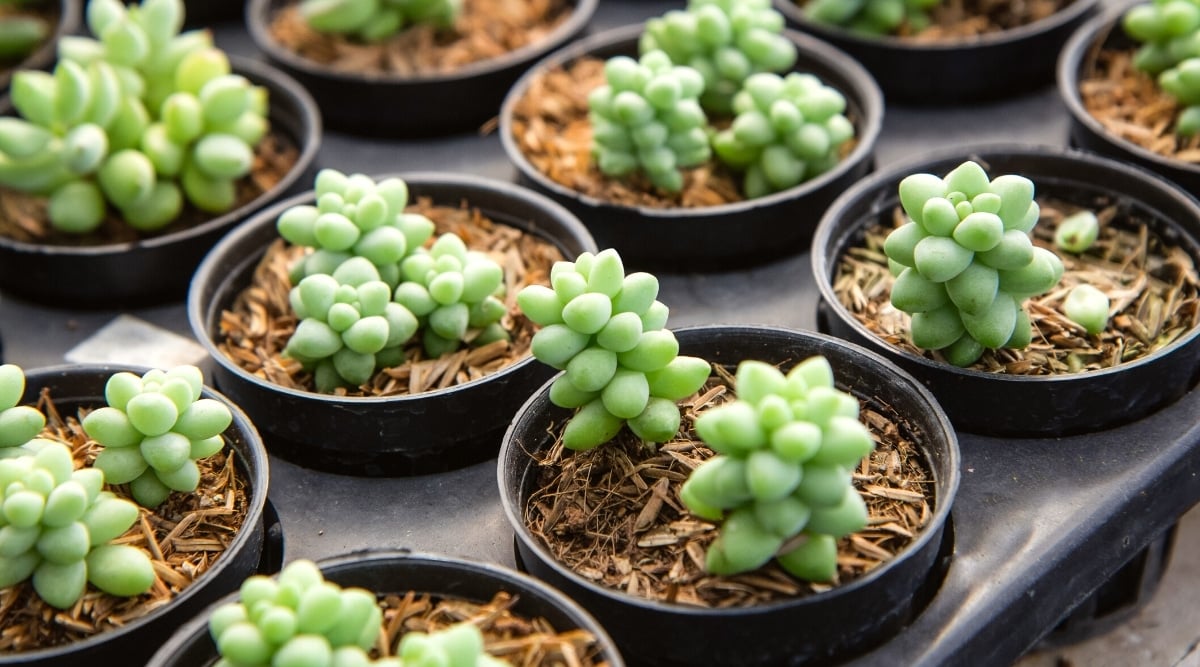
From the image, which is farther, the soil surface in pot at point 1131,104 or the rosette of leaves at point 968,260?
the soil surface in pot at point 1131,104

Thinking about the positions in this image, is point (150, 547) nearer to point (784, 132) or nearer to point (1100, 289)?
point (784, 132)

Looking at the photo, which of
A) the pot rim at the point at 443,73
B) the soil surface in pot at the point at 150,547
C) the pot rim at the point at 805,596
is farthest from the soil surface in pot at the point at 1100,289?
the soil surface in pot at the point at 150,547

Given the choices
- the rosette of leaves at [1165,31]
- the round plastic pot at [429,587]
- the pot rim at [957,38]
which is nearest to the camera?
the round plastic pot at [429,587]

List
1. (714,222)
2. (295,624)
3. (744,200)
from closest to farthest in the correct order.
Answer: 1. (295,624)
2. (714,222)
3. (744,200)

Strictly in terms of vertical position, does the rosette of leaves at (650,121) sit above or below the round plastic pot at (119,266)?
above

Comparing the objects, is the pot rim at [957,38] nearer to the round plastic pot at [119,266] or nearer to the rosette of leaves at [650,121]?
the rosette of leaves at [650,121]

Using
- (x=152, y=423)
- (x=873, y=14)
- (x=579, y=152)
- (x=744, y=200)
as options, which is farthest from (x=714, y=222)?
(x=152, y=423)

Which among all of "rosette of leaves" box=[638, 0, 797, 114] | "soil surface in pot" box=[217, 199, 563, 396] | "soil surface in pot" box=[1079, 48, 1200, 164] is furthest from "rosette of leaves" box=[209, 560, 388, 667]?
"soil surface in pot" box=[1079, 48, 1200, 164]

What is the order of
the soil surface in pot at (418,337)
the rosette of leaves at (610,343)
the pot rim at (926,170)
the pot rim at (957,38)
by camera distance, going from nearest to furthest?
the rosette of leaves at (610,343), the pot rim at (926,170), the soil surface in pot at (418,337), the pot rim at (957,38)

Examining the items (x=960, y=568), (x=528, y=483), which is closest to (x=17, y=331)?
(x=528, y=483)
